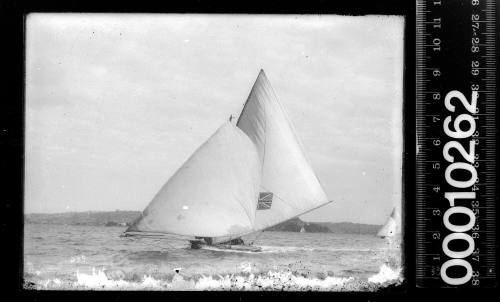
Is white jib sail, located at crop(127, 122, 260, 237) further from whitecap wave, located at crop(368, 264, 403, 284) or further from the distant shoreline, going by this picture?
whitecap wave, located at crop(368, 264, 403, 284)

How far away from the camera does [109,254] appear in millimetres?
6871

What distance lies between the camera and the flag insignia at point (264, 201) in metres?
7.04

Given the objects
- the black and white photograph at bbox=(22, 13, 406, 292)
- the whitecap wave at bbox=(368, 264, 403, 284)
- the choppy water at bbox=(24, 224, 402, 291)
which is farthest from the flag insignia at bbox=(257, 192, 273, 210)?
the whitecap wave at bbox=(368, 264, 403, 284)

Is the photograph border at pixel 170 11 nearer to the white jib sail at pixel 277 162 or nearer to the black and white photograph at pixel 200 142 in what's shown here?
the black and white photograph at pixel 200 142

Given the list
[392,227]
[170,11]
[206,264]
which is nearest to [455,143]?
[392,227]

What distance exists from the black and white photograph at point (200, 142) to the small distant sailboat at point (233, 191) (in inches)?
0.7

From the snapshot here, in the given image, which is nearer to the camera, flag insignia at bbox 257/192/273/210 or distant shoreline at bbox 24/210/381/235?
distant shoreline at bbox 24/210/381/235

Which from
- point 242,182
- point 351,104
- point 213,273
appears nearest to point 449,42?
point 351,104

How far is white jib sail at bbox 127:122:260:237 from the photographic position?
22.8ft

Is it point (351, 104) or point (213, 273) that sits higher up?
point (351, 104)

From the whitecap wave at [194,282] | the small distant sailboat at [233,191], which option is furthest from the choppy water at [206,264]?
the small distant sailboat at [233,191]

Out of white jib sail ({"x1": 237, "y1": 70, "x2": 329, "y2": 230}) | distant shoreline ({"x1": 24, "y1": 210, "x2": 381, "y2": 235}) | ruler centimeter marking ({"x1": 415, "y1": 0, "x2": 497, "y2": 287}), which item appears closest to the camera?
ruler centimeter marking ({"x1": 415, "y1": 0, "x2": 497, "y2": 287})
